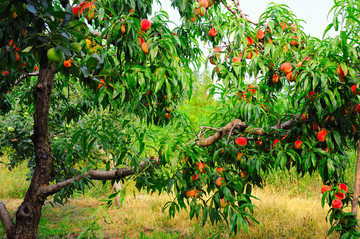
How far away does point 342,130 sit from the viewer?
193 centimetres

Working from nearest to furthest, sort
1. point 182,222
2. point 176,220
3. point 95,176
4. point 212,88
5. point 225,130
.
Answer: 1. point 212,88
2. point 225,130
3. point 95,176
4. point 182,222
5. point 176,220

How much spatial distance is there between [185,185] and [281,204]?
3.57 metres

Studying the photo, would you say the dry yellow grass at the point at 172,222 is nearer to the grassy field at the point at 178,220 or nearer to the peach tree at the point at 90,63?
the grassy field at the point at 178,220

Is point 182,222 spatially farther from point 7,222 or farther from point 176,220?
point 7,222

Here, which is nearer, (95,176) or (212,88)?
(212,88)

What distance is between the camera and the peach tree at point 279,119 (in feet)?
5.70

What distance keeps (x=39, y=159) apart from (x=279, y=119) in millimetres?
1889

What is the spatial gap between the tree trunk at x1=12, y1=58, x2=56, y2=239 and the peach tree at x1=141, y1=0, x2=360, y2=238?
1042mm

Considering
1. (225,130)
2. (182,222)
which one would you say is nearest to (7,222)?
(225,130)

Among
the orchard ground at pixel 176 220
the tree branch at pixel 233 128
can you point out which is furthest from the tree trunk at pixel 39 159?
the tree branch at pixel 233 128

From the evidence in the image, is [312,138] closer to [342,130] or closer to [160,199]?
[342,130]

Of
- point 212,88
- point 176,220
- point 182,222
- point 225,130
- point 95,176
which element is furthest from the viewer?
point 176,220

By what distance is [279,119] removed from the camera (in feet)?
7.59

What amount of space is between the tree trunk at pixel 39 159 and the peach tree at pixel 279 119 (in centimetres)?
104
